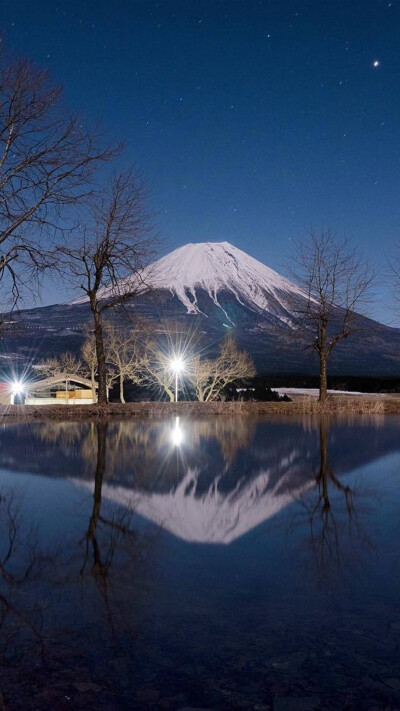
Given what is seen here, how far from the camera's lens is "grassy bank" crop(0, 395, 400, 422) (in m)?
22.6

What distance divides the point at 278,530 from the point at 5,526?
7.58 feet

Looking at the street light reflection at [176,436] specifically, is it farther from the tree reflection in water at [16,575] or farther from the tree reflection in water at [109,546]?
the tree reflection in water at [16,575]

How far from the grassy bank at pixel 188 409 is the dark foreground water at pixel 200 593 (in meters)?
14.7

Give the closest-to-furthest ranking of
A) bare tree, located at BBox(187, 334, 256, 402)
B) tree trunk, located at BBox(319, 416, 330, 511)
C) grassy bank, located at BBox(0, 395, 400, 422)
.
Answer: tree trunk, located at BBox(319, 416, 330, 511) < grassy bank, located at BBox(0, 395, 400, 422) < bare tree, located at BBox(187, 334, 256, 402)

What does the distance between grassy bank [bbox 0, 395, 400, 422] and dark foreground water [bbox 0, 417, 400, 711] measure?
14696 millimetres

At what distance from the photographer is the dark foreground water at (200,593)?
264 centimetres

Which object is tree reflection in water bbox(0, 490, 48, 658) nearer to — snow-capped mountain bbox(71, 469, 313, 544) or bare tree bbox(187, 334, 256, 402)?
snow-capped mountain bbox(71, 469, 313, 544)

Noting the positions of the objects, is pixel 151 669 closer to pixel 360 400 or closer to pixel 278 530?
pixel 278 530

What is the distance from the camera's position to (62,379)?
103625 mm

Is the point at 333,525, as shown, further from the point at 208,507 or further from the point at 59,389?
the point at 59,389

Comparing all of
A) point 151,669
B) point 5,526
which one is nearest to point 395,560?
point 151,669

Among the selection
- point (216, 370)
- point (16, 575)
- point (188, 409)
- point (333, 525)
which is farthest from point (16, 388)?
point (16, 575)

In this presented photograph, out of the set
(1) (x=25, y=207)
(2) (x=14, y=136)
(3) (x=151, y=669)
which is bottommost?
(3) (x=151, y=669)

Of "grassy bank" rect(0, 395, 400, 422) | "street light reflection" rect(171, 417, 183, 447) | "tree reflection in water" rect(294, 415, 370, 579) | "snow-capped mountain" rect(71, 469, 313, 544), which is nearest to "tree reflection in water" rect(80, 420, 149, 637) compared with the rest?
"snow-capped mountain" rect(71, 469, 313, 544)
